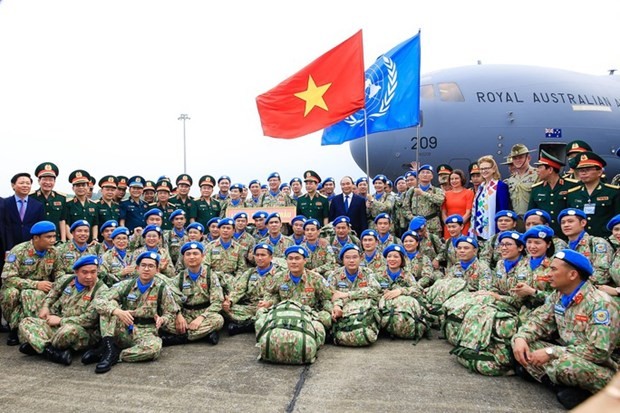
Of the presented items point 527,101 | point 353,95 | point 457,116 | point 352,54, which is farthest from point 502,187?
point 527,101

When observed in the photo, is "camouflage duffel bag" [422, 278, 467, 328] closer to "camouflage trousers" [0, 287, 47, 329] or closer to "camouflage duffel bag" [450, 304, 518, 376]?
"camouflage duffel bag" [450, 304, 518, 376]

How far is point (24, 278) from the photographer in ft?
19.6

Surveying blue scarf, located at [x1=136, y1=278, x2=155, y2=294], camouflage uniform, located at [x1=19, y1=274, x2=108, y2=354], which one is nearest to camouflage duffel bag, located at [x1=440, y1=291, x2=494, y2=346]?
blue scarf, located at [x1=136, y1=278, x2=155, y2=294]

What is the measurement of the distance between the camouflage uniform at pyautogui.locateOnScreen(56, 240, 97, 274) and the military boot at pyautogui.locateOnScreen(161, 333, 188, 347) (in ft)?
5.91

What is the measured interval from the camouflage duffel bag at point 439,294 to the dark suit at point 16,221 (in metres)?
5.62

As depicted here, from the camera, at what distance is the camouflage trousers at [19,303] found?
569 centimetres

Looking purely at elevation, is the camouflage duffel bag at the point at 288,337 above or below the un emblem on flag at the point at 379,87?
below

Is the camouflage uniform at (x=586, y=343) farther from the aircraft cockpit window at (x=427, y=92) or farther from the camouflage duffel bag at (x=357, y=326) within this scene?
the aircraft cockpit window at (x=427, y=92)

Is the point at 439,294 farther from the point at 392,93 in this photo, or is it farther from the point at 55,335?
the point at 55,335

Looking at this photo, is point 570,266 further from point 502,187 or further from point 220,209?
point 220,209

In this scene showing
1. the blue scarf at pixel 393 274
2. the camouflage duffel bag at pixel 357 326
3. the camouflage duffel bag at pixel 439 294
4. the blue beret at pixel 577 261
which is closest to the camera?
the blue beret at pixel 577 261

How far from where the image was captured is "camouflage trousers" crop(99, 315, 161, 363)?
4.82 m

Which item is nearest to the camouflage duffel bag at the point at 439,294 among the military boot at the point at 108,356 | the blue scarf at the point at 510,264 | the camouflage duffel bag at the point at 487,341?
the blue scarf at the point at 510,264

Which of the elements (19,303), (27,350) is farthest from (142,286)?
(19,303)
